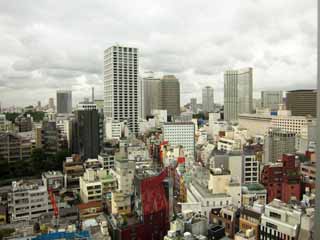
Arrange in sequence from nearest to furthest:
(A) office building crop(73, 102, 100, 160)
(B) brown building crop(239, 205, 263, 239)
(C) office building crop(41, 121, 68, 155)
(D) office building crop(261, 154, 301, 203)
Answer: (B) brown building crop(239, 205, 263, 239) → (D) office building crop(261, 154, 301, 203) → (A) office building crop(73, 102, 100, 160) → (C) office building crop(41, 121, 68, 155)

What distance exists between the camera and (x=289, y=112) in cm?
1045

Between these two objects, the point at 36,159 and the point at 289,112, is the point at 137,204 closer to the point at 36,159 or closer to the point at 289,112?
the point at 36,159

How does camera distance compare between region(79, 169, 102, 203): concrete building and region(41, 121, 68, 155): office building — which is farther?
region(41, 121, 68, 155): office building

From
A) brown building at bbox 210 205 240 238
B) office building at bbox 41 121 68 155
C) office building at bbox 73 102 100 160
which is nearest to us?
brown building at bbox 210 205 240 238

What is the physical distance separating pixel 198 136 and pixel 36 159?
4945 millimetres

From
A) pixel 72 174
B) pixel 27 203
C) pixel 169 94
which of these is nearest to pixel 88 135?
pixel 72 174

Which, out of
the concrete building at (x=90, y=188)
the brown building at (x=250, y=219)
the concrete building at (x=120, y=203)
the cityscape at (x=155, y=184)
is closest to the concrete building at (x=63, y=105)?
the cityscape at (x=155, y=184)

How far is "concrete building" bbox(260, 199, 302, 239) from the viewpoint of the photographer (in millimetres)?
2203

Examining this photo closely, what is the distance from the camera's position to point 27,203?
3568 mm

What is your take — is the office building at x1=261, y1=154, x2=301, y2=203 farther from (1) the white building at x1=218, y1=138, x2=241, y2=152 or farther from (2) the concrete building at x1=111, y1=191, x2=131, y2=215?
(1) the white building at x1=218, y1=138, x2=241, y2=152

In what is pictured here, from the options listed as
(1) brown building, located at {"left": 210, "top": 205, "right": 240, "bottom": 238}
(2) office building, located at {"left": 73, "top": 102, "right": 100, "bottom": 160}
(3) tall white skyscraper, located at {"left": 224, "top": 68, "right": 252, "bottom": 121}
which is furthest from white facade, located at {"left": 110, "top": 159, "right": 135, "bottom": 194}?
(3) tall white skyscraper, located at {"left": 224, "top": 68, "right": 252, "bottom": 121}

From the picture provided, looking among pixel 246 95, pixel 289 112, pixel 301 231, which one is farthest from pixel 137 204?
pixel 246 95

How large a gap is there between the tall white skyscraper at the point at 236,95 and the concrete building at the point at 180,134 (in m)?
5.13

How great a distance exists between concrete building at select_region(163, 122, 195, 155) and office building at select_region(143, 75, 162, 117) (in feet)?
24.4
